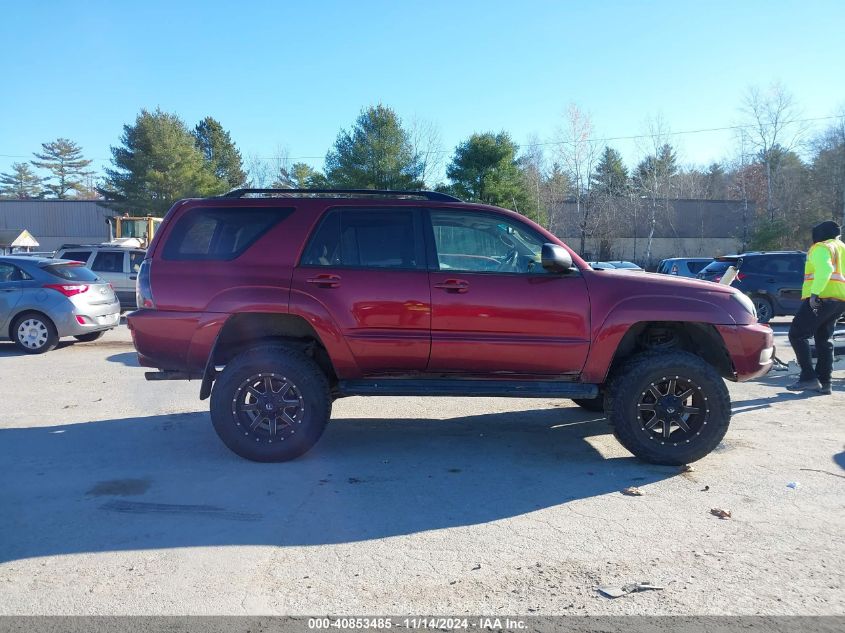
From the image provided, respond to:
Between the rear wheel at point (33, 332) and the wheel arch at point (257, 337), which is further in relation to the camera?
the rear wheel at point (33, 332)

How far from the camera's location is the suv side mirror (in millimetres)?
5262

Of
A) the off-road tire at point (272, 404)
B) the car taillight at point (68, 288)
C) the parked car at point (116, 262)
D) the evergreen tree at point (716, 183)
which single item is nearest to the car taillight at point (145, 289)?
the off-road tire at point (272, 404)

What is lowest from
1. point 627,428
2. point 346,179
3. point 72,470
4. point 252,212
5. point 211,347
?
point 72,470

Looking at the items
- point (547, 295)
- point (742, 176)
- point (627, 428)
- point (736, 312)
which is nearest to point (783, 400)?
point (736, 312)

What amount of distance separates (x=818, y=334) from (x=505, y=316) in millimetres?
5045

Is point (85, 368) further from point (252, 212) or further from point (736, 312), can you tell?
point (736, 312)

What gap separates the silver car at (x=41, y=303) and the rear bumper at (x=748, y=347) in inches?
400

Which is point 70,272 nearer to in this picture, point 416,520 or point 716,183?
point 416,520

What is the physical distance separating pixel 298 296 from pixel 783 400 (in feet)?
19.5

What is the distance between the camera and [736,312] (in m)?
5.53

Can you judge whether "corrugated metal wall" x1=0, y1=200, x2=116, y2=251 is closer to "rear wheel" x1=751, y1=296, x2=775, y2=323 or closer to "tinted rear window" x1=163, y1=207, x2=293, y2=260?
"rear wheel" x1=751, y1=296, x2=775, y2=323

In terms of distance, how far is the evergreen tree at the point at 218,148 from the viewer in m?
53.7

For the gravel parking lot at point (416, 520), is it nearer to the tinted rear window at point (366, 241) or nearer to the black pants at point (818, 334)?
the black pants at point (818, 334)

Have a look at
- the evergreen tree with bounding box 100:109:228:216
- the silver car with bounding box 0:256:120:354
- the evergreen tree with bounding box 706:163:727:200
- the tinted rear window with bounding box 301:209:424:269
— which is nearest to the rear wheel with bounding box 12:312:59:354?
the silver car with bounding box 0:256:120:354
